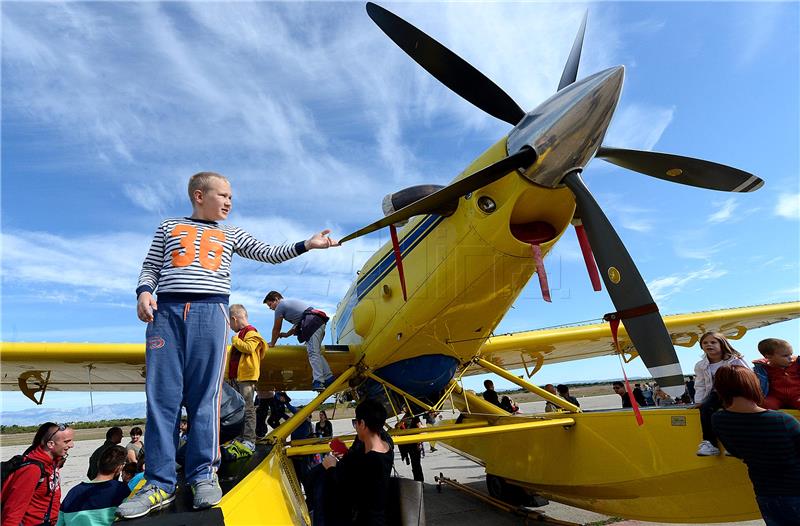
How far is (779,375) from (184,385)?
13.4ft

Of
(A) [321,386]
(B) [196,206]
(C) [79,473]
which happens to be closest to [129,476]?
(A) [321,386]

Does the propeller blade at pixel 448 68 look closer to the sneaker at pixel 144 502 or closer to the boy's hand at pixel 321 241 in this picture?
the boy's hand at pixel 321 241

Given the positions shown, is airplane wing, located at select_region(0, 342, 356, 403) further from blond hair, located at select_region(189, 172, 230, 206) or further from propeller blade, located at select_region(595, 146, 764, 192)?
propeller blade, located at select_region(595, 146, 764, 192)

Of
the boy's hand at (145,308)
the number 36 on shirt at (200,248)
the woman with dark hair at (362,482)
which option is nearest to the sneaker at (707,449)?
the woman with dark hair at (362,482)

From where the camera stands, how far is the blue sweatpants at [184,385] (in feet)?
6.25

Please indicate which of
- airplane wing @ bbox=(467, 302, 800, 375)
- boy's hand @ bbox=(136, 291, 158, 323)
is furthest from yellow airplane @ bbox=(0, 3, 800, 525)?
airplane wing @ bbox=(467, 302, 800, 375)

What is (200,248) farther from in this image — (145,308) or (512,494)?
(512,494)

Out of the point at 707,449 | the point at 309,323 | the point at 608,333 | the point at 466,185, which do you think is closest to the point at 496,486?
the point at 707,449

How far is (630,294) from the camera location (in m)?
3.33

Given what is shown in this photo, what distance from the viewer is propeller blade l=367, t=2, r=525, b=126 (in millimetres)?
4258

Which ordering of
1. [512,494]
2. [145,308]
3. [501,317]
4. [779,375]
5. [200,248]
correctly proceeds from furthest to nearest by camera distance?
[512,494]
[501,317]
[779,375]
[200,248]
[145,308]

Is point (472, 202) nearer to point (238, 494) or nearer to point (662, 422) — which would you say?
point (662, 422)

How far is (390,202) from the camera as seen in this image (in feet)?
15.5

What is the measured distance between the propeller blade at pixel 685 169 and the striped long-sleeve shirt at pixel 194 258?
142 inches
